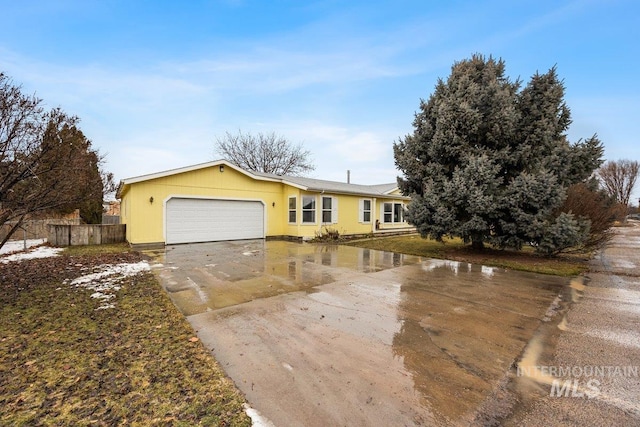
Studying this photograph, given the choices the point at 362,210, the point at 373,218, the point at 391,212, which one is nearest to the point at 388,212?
the point at 391,212

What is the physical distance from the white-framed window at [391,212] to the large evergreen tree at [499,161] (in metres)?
7.90

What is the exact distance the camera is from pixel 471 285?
18.6 ft

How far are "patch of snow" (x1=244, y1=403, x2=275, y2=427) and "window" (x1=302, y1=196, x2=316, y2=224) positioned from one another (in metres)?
11.9

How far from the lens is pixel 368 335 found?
3.40 meters

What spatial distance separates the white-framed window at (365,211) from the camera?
16.1 metres

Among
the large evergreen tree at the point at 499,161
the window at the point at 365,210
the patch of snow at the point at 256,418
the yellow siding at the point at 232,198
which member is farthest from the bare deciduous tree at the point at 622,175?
the patch of snow at the point at 256,418

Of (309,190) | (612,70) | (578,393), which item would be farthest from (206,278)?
(612,70)

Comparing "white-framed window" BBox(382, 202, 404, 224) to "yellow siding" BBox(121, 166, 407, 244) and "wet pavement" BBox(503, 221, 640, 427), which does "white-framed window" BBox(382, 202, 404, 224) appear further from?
"wet pavement" BBox(503, 221, 640, 427)

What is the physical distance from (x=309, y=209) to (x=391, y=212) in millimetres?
6366

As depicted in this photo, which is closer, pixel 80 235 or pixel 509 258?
pixel 509 258

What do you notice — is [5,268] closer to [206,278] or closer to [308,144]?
[206,278]

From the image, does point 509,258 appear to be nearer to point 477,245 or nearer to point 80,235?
point 477,245

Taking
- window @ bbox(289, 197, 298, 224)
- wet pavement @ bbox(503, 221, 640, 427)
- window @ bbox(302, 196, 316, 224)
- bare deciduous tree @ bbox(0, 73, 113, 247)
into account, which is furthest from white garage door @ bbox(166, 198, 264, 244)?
wet pavement @ bbox(503, 221, 640, 427)

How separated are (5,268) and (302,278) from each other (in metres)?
7.32
